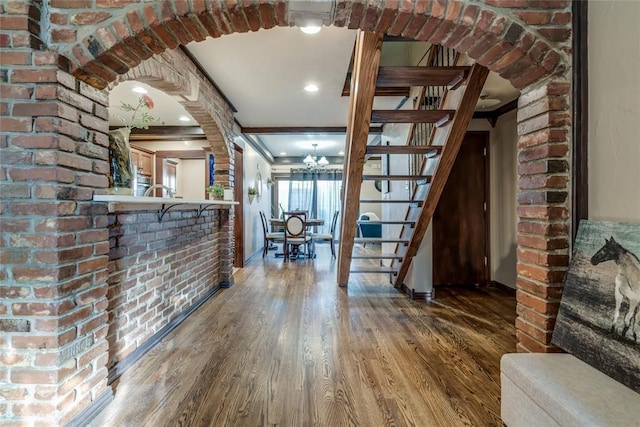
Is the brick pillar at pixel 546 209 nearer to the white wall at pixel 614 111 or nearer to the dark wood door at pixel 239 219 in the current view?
the white wall at pixel 614 111

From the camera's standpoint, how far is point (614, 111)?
135 cm

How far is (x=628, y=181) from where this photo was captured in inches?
51.2

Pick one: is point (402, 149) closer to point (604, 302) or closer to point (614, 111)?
point (614, 111)

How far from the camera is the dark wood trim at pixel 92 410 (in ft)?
4.90

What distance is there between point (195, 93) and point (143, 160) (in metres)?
3.19

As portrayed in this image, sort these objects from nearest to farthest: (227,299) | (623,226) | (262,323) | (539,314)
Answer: (623,226) < (539,314) < (262,323) < (227,299)

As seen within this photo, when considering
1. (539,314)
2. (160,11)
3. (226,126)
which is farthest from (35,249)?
(226,126)

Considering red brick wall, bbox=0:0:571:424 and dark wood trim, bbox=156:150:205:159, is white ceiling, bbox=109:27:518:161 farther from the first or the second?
red brick wall, bbox=0:0:571:424

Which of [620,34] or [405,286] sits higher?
[620,34]

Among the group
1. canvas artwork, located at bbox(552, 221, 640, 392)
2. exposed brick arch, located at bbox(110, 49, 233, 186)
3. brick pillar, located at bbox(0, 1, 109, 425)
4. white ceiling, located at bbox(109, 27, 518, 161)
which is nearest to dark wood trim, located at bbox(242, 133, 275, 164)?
white ceiling, located at bbox(109, 27, 518, 161)

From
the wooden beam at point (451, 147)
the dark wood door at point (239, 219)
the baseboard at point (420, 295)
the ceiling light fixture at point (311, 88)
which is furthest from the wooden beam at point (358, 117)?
the dark wood door at point (239, 219)

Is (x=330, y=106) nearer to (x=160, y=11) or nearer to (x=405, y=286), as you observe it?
(x=405, y=286)

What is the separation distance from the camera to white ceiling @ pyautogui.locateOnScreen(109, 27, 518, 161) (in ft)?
8.30

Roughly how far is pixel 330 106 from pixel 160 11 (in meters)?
2.94
